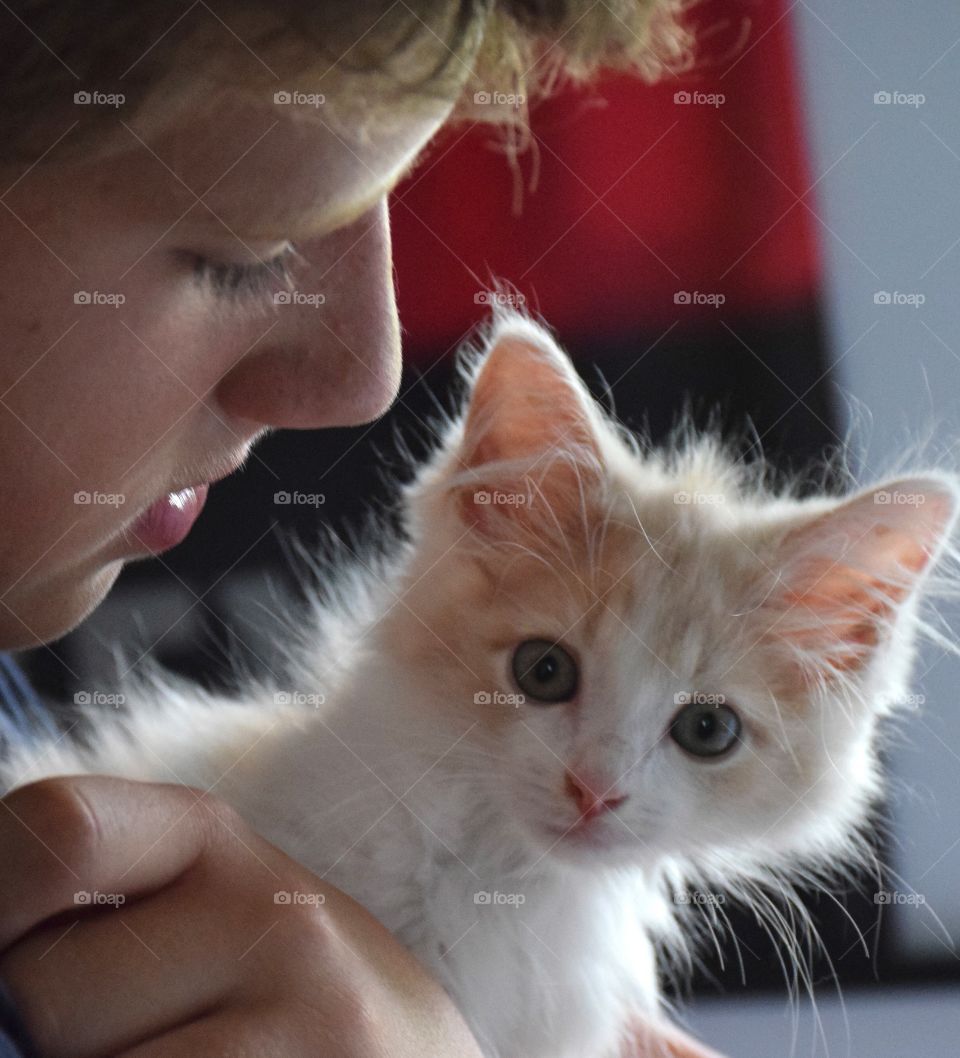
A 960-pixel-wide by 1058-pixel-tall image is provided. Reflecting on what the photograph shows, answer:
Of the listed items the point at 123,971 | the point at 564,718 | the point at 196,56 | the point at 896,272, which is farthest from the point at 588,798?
the point at 896,272

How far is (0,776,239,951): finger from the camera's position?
703mm

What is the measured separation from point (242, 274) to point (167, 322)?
77mm

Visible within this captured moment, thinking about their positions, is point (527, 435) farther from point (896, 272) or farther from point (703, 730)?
point (896, 272)

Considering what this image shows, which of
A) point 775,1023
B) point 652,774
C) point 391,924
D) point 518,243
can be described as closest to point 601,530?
point 652,774

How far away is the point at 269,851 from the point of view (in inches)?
33.7

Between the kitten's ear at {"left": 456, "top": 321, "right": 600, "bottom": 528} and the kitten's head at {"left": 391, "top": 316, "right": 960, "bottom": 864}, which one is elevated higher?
the kitten's ear at {"left": 456, "top": 321, "right": 600, "bottom": 528}

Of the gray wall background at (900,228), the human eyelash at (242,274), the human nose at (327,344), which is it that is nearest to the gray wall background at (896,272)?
the gray wall background at (900,228)

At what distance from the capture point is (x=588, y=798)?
3.51 feet

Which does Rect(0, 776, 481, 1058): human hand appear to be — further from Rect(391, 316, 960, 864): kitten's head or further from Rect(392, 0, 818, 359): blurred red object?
Rect(392, 0, 818, 359): blurred red object

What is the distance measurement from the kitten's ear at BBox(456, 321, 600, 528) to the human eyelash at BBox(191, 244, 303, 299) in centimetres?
34

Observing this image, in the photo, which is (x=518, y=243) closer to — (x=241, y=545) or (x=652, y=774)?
(x=241, y=545)

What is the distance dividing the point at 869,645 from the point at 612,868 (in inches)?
14.7

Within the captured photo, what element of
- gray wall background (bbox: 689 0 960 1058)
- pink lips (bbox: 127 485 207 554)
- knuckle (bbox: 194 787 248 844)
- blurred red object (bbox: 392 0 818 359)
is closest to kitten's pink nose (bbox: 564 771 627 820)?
knuckle (bbox: 194 787 248 844)

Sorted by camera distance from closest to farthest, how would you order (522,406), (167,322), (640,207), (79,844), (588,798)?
1. (79,844)
2. (167,322)
3. (588,798)
4. (522,406)
5. (640,207)
